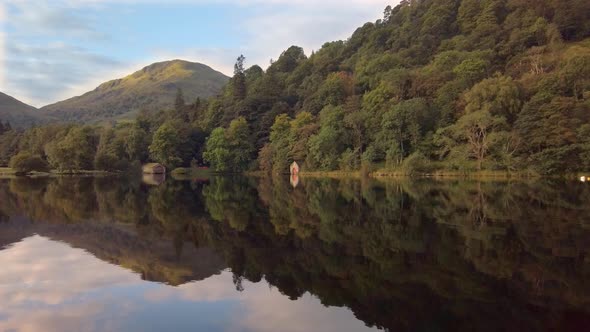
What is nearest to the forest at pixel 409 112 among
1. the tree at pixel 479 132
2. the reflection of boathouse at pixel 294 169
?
the tree at pixel 479 132

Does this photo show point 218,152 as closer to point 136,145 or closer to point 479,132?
point 136,145

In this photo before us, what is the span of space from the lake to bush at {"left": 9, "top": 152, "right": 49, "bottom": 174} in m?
74.1

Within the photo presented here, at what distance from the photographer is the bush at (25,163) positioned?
272 ft

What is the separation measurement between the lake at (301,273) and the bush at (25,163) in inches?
2917

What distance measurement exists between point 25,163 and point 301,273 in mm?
90135

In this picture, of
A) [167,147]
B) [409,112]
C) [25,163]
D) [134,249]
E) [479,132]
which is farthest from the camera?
[167,147]

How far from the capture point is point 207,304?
8.89m

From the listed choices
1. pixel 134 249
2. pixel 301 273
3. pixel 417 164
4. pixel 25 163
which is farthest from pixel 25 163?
pixel 301 273

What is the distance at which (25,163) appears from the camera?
8369 cm

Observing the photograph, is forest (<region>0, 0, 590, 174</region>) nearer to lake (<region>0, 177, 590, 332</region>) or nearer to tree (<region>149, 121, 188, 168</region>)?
tree (<region>149, 121, 188, 168</region>)

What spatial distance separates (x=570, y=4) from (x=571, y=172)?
71.7 meters

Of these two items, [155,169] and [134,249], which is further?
[155,169]

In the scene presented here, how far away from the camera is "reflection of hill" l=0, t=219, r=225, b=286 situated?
11.6 meters

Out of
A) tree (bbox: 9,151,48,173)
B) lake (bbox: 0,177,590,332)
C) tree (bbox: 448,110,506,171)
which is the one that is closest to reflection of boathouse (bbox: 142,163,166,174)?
tree (bbox: 9,151,48,173)
